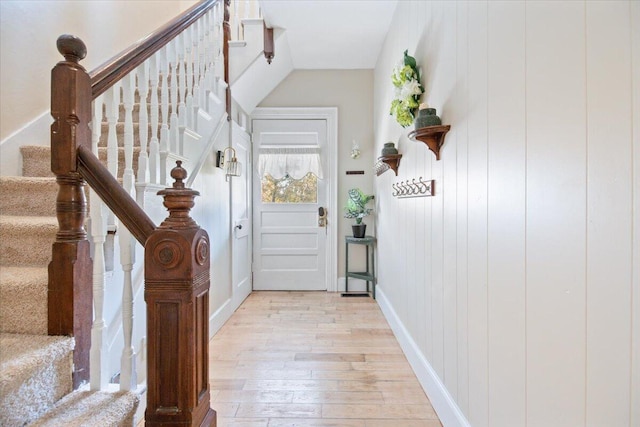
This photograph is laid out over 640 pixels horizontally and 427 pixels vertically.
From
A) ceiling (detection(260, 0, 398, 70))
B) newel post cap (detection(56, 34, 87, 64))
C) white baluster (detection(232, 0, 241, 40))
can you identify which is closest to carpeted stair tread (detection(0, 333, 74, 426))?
newel post cap (detection(56, 34, 87, 64))

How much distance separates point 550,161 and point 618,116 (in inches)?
7.9

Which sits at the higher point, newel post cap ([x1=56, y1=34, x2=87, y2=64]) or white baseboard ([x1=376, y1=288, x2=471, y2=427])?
newel post cap ([x1=56, y1=34, x2=87, y2=64])

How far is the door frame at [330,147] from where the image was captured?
12.8ft

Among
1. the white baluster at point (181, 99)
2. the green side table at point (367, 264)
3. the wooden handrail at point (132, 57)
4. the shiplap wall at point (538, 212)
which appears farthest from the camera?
the green side table at point (367, 264)

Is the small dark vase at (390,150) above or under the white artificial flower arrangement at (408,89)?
under

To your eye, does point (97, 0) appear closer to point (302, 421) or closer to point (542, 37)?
point (542, 37)

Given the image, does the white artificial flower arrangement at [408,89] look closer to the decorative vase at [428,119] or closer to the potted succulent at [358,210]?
the decorative vase at [428,119]

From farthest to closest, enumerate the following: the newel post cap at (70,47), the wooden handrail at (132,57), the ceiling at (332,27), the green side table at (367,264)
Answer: the green side table at (367,264), the ceiling at (332,27), the wooden handrail at (132,57), the newel post cap at (70,47)

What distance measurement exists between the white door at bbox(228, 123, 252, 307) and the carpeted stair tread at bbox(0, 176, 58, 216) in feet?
5.45

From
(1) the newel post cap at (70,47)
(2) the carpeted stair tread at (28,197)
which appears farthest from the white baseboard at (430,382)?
(2) the carpeted stair tread at (28,197)

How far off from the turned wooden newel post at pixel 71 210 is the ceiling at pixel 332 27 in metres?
2.13

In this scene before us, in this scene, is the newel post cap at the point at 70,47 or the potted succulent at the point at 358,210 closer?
the newel post cap at the point at 70,47

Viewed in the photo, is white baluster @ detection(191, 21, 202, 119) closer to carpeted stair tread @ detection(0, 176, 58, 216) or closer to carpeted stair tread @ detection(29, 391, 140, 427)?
carpeted stair tread @ detection(0, 176, 58, 216)

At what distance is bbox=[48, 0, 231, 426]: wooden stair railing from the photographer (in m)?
0.82
